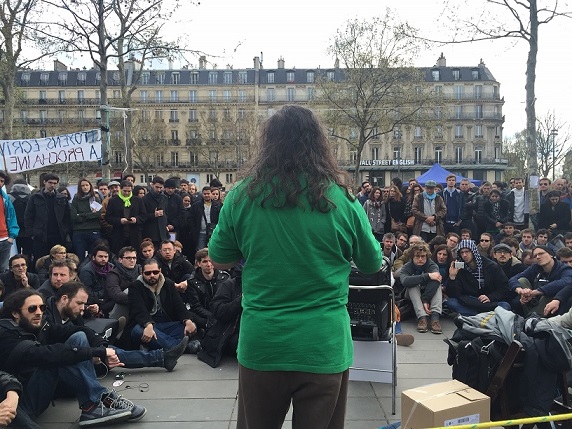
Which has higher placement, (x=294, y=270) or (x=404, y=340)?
(x=294, y=270)

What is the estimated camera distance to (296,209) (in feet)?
6.33

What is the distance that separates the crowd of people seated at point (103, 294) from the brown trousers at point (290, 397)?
89.3 inches

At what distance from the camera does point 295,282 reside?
193 cm

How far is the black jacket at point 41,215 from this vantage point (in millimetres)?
8680

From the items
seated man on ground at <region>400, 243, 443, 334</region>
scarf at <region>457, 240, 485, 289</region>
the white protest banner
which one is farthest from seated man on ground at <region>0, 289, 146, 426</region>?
the white protest banner

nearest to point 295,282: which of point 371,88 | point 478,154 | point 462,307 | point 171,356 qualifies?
point 171,356

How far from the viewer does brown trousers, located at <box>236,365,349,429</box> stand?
1.97 meters

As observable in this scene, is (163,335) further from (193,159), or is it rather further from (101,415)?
(193,159)

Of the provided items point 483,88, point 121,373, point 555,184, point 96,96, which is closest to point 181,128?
point 96,96

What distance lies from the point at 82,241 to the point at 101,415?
17.7 ft

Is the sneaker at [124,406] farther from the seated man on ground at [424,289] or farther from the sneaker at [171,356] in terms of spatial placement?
the seated man on ground at [424,289]

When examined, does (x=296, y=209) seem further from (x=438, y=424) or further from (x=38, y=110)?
(x=38, y=110)

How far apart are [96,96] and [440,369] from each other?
77.9m

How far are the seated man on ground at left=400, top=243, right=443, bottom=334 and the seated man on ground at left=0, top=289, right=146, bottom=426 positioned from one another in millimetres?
4126
